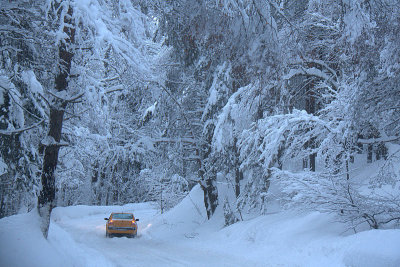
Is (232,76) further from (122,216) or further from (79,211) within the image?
(79,211)

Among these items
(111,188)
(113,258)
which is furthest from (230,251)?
(111,188)

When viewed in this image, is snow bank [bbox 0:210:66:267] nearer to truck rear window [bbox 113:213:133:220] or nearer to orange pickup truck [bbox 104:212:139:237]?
orange pickup truck [bbox 104:212:139:237]

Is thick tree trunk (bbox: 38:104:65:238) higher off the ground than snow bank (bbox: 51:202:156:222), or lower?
higher

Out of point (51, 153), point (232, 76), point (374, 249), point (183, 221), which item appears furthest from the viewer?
point (183, 221)

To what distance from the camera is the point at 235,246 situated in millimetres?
13211

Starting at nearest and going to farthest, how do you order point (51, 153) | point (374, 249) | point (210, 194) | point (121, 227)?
1. point (374, 249)
2. point (51, 153)
3. point (121, 227)
4. point (210, 194)

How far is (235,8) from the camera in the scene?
258 inches

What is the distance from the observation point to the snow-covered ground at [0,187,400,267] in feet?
24.7

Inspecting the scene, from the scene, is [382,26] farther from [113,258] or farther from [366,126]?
[113,258]

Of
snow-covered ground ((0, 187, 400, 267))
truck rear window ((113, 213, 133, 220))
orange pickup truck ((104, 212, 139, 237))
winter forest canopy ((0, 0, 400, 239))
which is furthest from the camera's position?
truck rear window ((113, 213, 133, 220))

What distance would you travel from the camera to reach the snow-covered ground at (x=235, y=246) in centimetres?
754

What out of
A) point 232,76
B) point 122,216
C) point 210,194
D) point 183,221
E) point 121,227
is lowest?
point 121,227

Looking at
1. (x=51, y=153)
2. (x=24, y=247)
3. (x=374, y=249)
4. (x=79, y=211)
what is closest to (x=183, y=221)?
(x=51, y=153)

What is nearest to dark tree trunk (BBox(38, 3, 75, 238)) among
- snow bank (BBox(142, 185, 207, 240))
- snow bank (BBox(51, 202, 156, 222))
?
snow bank (BBox(142, 185, 207, 240))
